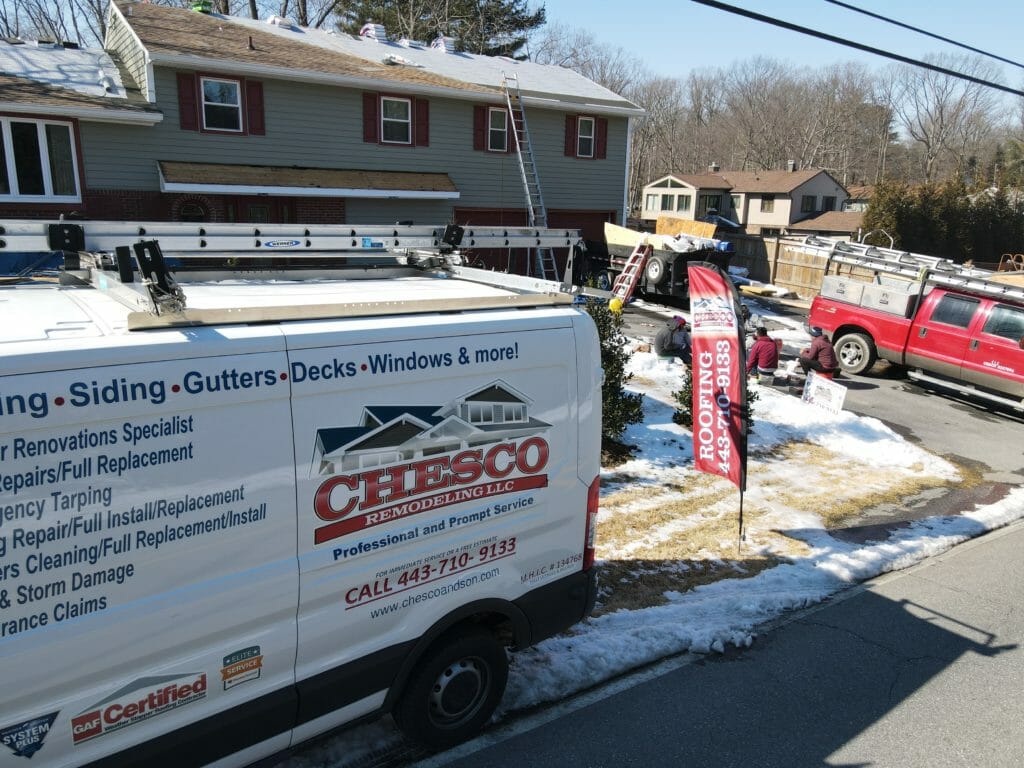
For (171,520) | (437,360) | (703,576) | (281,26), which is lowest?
(703,576)

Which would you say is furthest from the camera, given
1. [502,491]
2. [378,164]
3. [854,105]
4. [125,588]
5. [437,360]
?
[854,105]

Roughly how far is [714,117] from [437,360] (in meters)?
86.0

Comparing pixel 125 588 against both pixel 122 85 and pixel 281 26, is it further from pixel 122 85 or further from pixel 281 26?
pixel 281 26

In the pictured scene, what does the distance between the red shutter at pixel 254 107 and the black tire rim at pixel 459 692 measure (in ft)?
55.8

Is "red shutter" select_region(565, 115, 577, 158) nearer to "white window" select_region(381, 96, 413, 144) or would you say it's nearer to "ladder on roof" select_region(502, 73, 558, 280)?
"ladder on roof" select_region(502, 73, 558, 280)

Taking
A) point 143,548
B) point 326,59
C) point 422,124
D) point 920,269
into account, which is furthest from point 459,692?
point 326,59

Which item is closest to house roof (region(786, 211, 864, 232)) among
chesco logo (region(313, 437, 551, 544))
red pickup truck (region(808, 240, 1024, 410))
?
red pickup truck (region(808, 240, 1024, 410))

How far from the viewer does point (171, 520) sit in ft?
9.66

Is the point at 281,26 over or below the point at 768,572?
over

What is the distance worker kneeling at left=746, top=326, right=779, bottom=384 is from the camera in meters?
13.5

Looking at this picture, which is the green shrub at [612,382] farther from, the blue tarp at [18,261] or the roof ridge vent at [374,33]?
the roof ridge vent at [374,33]

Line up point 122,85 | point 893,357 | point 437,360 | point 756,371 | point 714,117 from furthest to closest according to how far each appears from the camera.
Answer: point 714,117, point 122,85, point 893,357, point 756,371, point 437,360

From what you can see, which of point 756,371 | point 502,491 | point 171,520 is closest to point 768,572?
point 502,491

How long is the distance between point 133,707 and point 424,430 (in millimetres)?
1686
